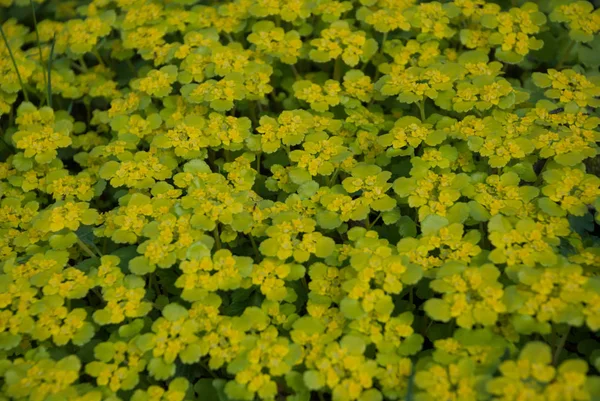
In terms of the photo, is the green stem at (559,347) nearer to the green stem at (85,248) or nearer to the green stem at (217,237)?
the green stem at (217,237)

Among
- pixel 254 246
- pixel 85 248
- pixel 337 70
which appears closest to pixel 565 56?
pixel 337 70

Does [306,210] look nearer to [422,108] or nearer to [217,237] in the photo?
[217,237]

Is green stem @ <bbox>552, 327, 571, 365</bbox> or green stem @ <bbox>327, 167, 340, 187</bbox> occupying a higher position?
green stem @ <bbox>327, 167, 340, 187</bbox>

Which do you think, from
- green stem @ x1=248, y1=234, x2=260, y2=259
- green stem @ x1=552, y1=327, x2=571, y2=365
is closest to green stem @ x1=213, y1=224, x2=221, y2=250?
green stem @ x1=248, y1=234, x2=260, y2=259

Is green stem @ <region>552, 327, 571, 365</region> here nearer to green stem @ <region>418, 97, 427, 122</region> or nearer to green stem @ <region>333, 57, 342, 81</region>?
green stem @ <region>418, 97, 427, 122</region>

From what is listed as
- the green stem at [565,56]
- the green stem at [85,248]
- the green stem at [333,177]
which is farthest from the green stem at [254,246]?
the green stem at [565,56]

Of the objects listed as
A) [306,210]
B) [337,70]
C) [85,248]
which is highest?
[337,70]

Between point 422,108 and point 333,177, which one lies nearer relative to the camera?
point 333,177

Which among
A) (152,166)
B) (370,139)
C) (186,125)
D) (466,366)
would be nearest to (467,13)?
(370,139)

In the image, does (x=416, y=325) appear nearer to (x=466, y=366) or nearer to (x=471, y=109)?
(x=466, y=366)
